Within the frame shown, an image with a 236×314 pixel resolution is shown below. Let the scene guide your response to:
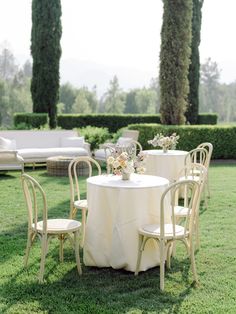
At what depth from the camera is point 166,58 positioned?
519 inches

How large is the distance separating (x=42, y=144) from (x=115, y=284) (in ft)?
25.5

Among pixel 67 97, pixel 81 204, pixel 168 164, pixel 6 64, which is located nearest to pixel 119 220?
pixel 81 204

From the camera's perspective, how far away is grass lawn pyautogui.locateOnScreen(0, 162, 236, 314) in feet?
11.3

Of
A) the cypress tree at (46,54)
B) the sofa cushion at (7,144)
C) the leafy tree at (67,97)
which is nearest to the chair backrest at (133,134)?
the sofa cushion at (7,144)

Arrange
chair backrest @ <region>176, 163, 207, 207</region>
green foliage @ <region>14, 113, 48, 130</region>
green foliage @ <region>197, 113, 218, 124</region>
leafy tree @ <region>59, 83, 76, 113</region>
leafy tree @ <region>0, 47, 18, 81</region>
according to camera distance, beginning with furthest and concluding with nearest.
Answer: leafy tree @ <region>0, 47, 18, 81</region>, leafy tree @ <region>59, 83, 76, 113</region>, green foliage @ <region>197, 113, 218, 124</region>, green foliage @ <region>14, 113, 48, 130</region>, chair backrest @ <region>176, 163, 207, 207</region>

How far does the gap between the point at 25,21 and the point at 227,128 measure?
23.5 ft

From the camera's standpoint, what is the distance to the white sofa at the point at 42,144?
34.1 feet

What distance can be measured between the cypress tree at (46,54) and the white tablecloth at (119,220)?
1073cm

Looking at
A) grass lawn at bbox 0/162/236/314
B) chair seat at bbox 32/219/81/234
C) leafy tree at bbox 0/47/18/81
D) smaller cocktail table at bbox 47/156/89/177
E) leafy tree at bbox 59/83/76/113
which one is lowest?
grass lawn at bbox 0/162/236/314

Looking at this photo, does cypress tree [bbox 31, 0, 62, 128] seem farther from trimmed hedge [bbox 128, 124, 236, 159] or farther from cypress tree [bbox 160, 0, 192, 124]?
cypress tree [bbox 160, 0, 192, 124]

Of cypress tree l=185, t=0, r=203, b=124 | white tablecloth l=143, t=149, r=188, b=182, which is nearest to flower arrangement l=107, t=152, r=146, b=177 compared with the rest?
white tablecloth l=143, t=149, r=188, b=182

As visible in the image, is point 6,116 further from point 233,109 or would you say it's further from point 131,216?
point 131,216

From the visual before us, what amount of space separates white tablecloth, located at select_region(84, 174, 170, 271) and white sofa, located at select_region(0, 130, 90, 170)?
6169 millimetres

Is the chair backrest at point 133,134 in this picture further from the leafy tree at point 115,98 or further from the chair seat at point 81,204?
the leafy tree at point 115,98
